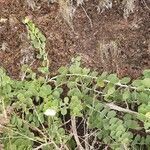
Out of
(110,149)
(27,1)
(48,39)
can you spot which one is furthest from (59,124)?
(27,1)

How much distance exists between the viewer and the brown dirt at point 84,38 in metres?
3.04

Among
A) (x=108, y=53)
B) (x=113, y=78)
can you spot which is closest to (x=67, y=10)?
(x=108, y=53)

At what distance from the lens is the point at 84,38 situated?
10.00ft

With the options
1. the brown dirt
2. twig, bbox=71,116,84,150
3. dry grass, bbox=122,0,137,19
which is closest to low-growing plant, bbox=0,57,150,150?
twig, bbox=71,116,84,150

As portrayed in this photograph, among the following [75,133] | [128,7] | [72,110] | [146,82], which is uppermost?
[128,7]

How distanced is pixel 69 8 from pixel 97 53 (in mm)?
296

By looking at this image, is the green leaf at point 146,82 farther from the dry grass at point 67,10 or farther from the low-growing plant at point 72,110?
the dry grass at point 67,10

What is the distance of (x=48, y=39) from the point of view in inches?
121

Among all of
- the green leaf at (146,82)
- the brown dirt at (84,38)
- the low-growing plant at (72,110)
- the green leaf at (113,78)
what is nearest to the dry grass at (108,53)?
the brown dirt at (84,38)

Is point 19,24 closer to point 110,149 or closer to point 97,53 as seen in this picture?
point 97,53

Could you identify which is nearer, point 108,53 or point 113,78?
point 113,78

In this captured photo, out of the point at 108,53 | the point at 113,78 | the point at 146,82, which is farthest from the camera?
the point at 108,53

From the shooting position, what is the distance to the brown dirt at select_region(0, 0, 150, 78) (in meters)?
3.04

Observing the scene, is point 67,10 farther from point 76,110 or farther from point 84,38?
point 76,110
